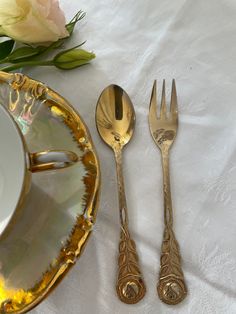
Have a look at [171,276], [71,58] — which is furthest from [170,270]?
[71,58]

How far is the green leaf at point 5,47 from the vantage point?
529mm

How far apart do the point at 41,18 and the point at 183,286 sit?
30 cm

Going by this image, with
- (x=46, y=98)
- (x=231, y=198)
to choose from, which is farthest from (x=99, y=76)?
(x=231, y=198)

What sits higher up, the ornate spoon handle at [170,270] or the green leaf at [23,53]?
the green leaf at [23,53]

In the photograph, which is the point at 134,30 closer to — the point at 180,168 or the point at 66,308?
the point at 180,168

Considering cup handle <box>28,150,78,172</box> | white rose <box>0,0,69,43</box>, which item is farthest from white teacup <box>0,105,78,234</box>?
white rose <box>0,0,69,43</box>

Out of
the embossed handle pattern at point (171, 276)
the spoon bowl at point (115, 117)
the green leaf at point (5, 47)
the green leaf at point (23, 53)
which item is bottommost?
the embossed handle pattern at point (171, 276)

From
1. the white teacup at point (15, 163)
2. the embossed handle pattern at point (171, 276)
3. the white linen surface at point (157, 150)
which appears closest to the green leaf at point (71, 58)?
the white linen surface at point (157, 150)

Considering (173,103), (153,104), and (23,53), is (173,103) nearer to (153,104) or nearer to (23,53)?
(153,104)

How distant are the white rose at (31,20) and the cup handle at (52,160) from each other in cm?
15

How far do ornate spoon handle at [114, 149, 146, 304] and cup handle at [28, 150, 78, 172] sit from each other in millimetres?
82

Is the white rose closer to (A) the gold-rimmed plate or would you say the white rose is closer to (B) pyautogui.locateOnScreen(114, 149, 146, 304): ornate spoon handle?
(A) the gold-rimmed plate

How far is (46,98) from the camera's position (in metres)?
0.49

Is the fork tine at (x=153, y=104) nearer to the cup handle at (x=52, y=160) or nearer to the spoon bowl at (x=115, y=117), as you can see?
the spoon bowl at (x=115, y=117)
